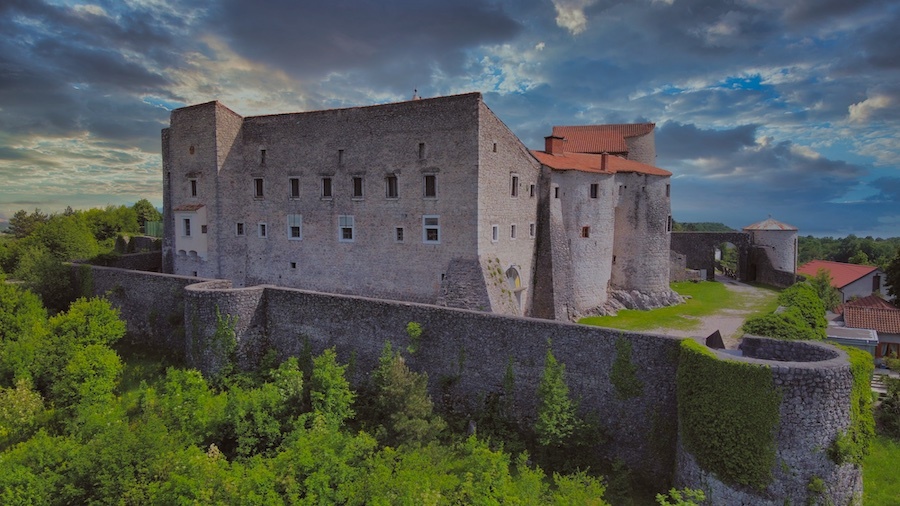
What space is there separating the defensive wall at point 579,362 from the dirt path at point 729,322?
518cm

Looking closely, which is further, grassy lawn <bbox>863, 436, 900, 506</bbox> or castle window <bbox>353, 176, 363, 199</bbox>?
castle window <bbox>353, 176, 363, 199</bbox>

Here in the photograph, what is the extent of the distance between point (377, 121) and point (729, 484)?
744 inches

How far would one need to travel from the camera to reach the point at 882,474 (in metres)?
14.3

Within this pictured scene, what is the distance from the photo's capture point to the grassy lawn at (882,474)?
13.1 m

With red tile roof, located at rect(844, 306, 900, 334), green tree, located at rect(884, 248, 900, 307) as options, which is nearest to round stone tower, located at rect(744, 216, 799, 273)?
green tree, located at rect(884, 248, 900, 307)

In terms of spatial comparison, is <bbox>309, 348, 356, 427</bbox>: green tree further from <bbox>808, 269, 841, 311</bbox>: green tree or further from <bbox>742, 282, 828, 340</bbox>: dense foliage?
<bbox>808, 269, 841, 311</bbox>: green tree

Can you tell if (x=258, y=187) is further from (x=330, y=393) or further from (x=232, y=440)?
(x=330, y=393)

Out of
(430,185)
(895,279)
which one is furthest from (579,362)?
(895,279)

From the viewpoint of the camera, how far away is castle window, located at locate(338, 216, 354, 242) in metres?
24.2

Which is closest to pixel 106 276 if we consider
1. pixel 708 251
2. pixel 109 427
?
pixel 109 427

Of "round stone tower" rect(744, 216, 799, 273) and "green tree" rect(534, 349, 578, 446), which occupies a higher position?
"round stone tower" rect(744, 216, 799, 273)

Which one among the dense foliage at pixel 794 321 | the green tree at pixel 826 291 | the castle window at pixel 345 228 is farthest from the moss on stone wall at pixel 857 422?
the green tree at pixel 826 291

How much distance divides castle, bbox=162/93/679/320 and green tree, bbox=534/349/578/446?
6.95 meters

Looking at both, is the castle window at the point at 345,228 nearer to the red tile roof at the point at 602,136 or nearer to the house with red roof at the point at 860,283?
the red tile roof at the point at 602,136
